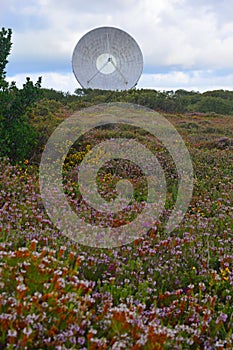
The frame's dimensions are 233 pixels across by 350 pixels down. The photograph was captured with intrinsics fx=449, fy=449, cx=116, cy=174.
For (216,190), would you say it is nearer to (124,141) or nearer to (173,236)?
(173,236)

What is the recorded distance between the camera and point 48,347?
2.98m

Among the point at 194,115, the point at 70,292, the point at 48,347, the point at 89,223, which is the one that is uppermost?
the point at 194,115

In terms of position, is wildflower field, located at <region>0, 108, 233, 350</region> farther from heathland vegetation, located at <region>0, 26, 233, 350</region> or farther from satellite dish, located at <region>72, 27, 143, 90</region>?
satellite dish, located at <region>72, 27, 143, 90</region>

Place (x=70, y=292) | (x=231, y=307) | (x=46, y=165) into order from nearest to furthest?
(x=70, y=292), (x=231, y=307), (x=46, y=165)

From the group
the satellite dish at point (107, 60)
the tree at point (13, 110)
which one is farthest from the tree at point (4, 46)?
the satellite dish at point (107, 60)

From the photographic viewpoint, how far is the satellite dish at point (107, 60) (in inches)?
1219

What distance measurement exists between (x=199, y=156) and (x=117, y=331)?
8.72 m

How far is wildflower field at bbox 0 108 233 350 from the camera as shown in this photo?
3.02 meters

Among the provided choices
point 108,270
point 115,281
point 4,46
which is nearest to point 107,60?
point 4,46

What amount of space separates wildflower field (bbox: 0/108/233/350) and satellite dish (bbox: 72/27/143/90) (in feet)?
79.0

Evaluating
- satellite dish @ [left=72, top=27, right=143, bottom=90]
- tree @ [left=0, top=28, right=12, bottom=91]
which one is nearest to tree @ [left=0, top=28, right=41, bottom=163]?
tree @ [left=0, top=28, right=12, bottom=91]

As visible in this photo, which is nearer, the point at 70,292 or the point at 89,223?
the point at 70,292

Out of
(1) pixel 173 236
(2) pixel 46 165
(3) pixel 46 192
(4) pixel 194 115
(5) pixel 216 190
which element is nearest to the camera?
(1) pixel 173 236

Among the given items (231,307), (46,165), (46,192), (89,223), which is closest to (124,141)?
(46,165)
